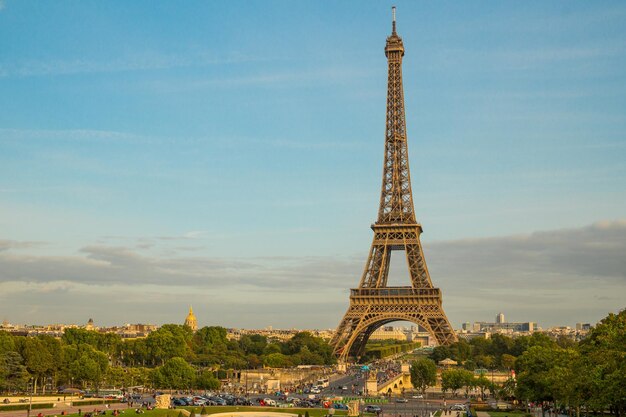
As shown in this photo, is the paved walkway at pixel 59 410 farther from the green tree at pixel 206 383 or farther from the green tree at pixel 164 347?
the green tree at pixel 164 347

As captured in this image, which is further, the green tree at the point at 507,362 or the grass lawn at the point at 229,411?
the green tree at the point at 507,362

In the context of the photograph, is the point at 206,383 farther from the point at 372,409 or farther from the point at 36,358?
the point at 372,409

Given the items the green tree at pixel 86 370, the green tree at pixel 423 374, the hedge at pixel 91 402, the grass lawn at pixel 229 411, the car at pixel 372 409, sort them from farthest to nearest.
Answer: the green tree at pixel 423 374, the green tree at pixel 86 370, the hedge at pixel 91 402, the car at pixel 372 409, the grass lawn at pixel 229 411

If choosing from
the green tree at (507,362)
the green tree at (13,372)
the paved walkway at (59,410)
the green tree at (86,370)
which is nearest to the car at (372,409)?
the paved walkway at (59,410)

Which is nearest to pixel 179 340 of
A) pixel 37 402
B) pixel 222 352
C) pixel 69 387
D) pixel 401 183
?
pixel 222 352

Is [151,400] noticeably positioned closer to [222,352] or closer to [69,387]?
[69,387]

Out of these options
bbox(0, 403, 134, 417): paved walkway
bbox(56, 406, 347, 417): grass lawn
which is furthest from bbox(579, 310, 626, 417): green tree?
bbox(0, 403, 134, 417): paved walkway

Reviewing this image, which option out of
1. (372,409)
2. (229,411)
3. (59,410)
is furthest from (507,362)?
(59,410)

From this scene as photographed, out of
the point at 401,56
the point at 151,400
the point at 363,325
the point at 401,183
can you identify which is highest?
the point at 401,56
